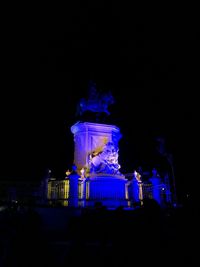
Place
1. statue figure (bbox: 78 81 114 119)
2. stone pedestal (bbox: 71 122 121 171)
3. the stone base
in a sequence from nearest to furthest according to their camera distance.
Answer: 1. the stone base
2. stone pedestal (bbox: 71 122 121 171)
3. statue figure (bbox: 78 81 114 119)

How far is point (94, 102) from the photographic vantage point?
19.9 metres

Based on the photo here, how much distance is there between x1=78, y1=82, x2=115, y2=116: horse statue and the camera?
19659mm

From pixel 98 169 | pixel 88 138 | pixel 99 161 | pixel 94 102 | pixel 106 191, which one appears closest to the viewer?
pixel 106 191

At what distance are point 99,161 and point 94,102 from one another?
18.5 ft

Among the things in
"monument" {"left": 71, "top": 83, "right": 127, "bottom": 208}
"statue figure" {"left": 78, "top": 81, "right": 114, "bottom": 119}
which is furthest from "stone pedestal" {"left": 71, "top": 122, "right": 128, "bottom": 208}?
"statue figure" {"left": 78, "top": 81, "right": 114, "bottom": 119}

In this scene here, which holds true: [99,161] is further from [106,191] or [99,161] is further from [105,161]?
[106,191]

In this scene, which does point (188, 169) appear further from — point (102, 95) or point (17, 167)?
point (17, 167)

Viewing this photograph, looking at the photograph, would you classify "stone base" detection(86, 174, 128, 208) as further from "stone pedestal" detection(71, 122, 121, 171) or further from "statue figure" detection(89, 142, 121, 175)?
"stone pedestal" detection(71, 122, 121, 171)

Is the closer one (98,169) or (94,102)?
(98,169)

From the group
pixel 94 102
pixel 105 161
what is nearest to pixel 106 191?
pixel 105 161

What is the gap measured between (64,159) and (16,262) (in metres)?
34.6

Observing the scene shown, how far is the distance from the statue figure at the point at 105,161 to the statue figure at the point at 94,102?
402 cm

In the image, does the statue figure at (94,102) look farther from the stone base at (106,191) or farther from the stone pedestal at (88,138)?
the stone base at (106,191)

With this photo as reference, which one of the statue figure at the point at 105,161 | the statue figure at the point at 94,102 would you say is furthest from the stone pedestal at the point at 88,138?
the statue figure at the point at 94,102
